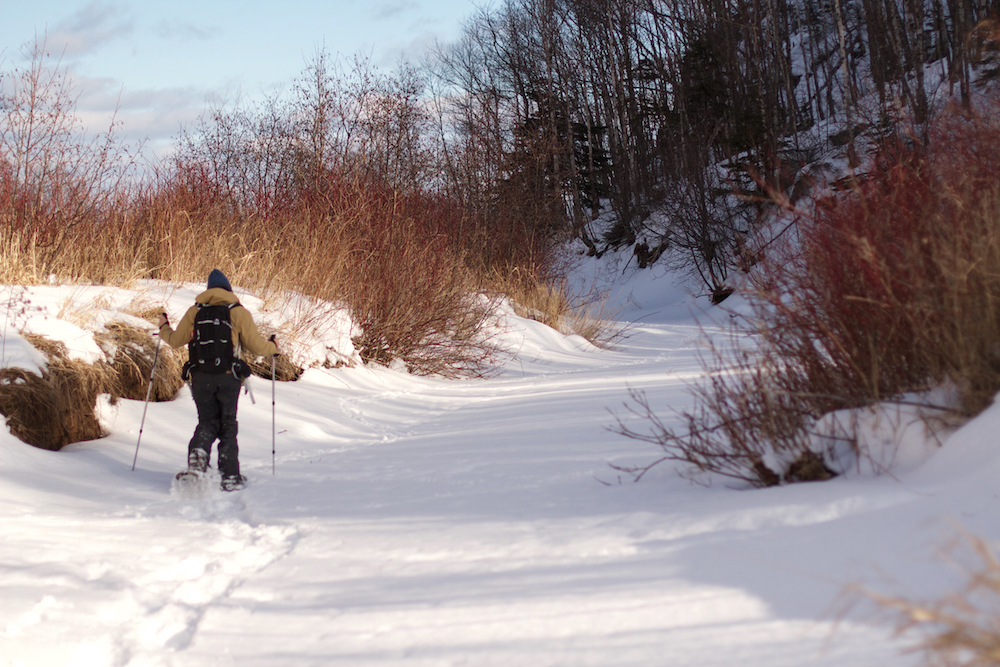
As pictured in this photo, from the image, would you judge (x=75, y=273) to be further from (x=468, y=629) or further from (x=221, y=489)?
(x=468, y=629)

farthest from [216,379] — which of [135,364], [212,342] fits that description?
[135,364]

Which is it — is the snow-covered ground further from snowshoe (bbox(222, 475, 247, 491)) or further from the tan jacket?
the tan jacket

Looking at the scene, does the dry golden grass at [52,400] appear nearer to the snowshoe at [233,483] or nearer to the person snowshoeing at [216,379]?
the person snowshoeing at [216,379]

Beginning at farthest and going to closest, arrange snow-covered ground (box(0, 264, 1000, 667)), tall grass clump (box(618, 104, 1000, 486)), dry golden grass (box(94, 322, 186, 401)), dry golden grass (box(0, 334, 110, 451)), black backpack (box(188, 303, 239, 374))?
1. dry golden grass (box(94, 322, 186, 401))
2. dry golden grass (box(0, 334, 110, 451))
3. black backpack (box(188, 303, 239, 374))
4. tall grass clump (box(618, 104, 1000, 486))
5. snow-covered ground (box(0, 264, 1000, 667))

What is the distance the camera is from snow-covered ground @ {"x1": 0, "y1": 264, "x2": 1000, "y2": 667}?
2389 millimetres

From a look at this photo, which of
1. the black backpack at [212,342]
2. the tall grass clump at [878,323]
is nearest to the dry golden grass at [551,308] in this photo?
the black backpack at [212,342]

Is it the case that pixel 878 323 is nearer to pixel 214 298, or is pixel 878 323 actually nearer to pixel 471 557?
pixel 471 557

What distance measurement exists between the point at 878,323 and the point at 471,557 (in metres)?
2.19

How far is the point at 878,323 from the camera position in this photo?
3.71 meters

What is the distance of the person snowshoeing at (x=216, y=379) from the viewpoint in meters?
5.25

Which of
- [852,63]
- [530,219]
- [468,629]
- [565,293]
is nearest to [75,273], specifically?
[468,629]

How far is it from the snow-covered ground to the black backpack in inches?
Answer: 33.3

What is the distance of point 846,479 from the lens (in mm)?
3469

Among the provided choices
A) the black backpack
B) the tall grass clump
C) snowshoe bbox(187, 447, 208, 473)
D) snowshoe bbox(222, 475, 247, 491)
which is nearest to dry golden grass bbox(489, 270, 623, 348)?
the black backpack
